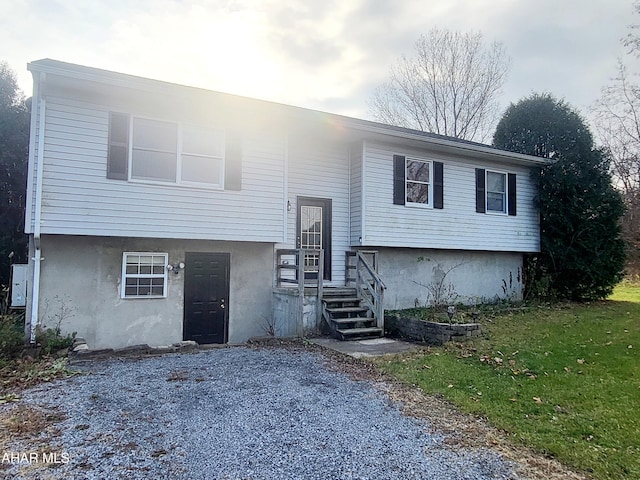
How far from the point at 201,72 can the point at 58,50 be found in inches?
149

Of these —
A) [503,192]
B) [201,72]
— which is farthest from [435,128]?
[201,72]

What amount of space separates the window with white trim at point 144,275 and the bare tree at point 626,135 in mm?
20361

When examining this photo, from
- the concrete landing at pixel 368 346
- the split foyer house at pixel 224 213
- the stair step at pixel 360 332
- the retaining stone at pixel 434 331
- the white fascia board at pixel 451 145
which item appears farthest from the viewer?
the white fascia board at pixel 451 145

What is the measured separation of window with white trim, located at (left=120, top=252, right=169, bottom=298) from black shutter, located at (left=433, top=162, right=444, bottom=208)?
6.91m

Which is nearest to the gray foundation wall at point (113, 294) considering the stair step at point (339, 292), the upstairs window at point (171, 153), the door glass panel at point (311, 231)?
the upstairs window at point (171, 153)

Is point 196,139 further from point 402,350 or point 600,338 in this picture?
point 600,338

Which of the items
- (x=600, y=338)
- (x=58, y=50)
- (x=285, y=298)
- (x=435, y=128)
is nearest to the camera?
(x=600, y=338)

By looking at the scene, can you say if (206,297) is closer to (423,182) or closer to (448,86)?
(423,182)

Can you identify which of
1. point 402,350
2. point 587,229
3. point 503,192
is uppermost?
point 503,192

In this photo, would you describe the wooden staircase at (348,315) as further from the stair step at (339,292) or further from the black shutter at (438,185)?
the black shutter at (438,185)

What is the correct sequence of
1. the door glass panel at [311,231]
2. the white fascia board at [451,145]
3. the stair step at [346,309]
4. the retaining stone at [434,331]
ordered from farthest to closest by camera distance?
the door glass panel at [311,231], the white fascia board at [451,145], the stair step at [346,309], the retaining stone at [434,331]

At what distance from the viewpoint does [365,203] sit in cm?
993

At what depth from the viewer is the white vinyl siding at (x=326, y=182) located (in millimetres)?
9781

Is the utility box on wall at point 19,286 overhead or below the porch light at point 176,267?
below
